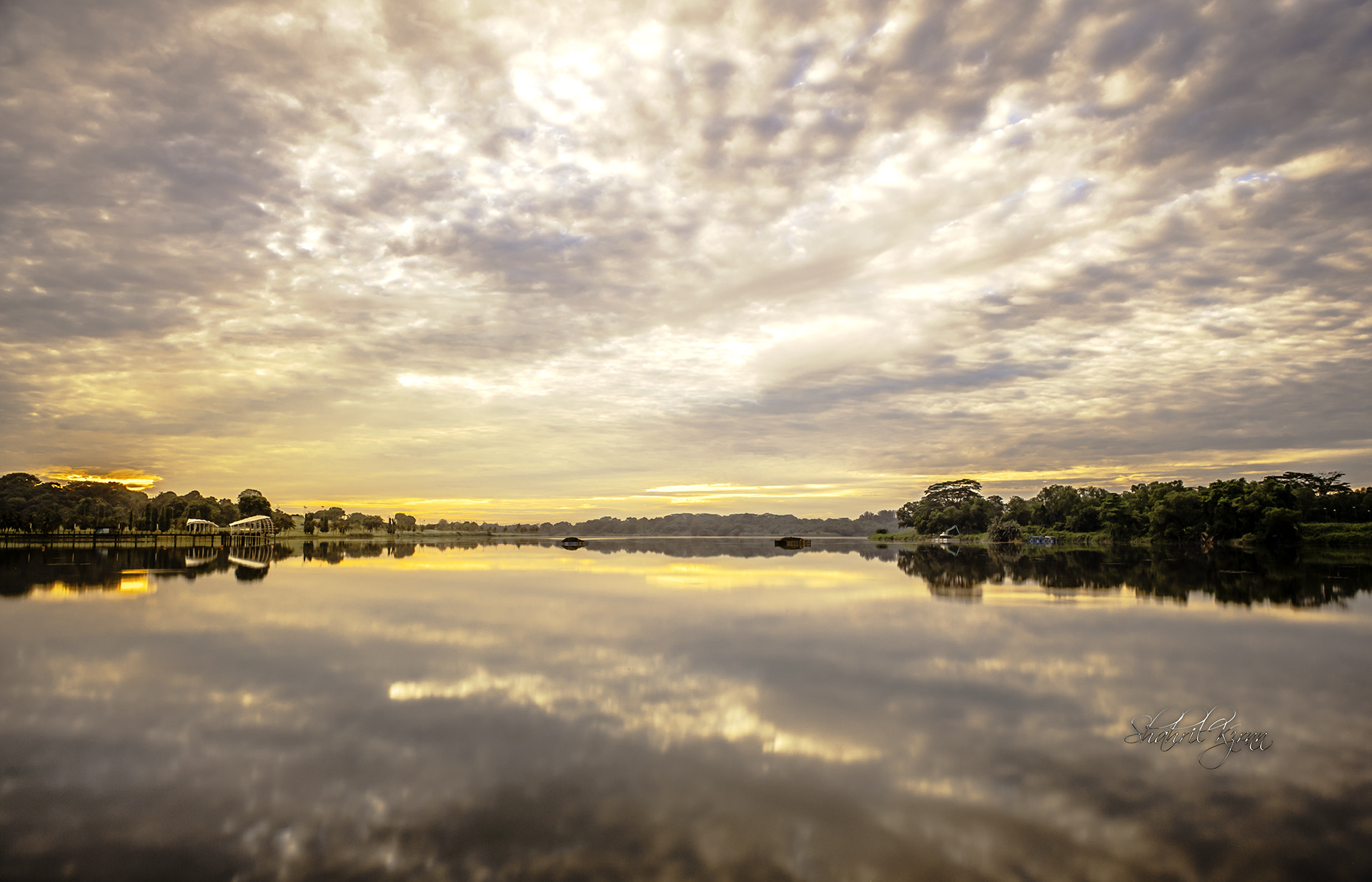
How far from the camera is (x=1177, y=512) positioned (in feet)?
316

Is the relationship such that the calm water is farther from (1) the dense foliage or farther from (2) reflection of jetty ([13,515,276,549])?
(1) the dense foliage

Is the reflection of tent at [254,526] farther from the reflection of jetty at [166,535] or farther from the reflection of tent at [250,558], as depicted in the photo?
the reflection of tent at [250,558]

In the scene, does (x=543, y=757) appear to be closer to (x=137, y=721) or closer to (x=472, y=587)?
(x=137, y=721)

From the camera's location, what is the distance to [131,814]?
876 centimetres

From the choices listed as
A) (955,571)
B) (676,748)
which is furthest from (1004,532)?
(676,748)

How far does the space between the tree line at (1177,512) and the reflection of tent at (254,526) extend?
5838 inches

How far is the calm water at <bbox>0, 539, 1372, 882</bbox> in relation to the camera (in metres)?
7.59

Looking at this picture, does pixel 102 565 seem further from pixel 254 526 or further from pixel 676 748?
pixel 254 526

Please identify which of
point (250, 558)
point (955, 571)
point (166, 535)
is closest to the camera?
point (955, 571)

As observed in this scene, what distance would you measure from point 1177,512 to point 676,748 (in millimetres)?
112183

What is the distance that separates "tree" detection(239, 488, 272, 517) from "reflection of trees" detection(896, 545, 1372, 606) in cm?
14207

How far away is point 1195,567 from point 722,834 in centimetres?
6446

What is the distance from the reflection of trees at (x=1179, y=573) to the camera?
35344 mm

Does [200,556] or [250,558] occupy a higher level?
[200,556]
